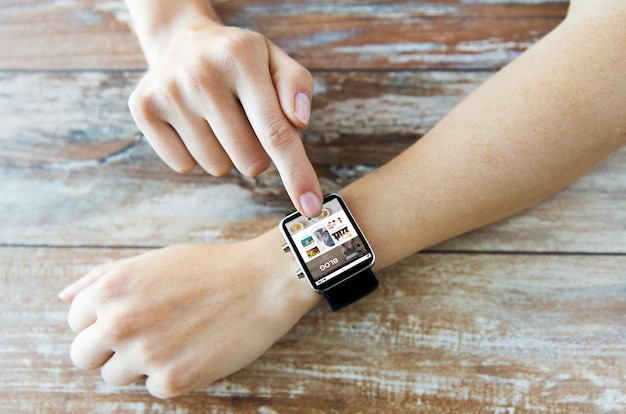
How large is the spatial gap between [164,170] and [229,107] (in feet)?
0.96

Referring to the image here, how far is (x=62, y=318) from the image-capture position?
1.01 metres

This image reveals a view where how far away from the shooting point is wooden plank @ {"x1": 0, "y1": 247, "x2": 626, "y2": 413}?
0.93 metres

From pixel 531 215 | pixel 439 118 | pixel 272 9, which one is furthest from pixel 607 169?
pixel 272 9

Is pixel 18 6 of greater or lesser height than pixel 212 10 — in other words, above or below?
below

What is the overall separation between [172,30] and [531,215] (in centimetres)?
79

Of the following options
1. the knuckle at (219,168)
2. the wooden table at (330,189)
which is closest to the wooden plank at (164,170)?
the wooden table at (330,189)

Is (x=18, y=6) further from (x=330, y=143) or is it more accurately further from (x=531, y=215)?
(x=531, y=215)

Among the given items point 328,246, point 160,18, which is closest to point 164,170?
point 160,18

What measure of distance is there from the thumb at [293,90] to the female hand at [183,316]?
271 millimetres

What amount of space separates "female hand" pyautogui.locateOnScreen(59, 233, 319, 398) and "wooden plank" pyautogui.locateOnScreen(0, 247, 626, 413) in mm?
70

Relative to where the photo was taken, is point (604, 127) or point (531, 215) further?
point (531, 215)

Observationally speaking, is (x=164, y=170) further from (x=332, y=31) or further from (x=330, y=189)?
(x=332, y=31)

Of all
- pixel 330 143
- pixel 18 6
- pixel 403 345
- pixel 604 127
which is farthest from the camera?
pixel 18 6

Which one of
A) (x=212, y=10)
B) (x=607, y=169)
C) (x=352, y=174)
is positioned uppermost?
(x=212, y=10)
